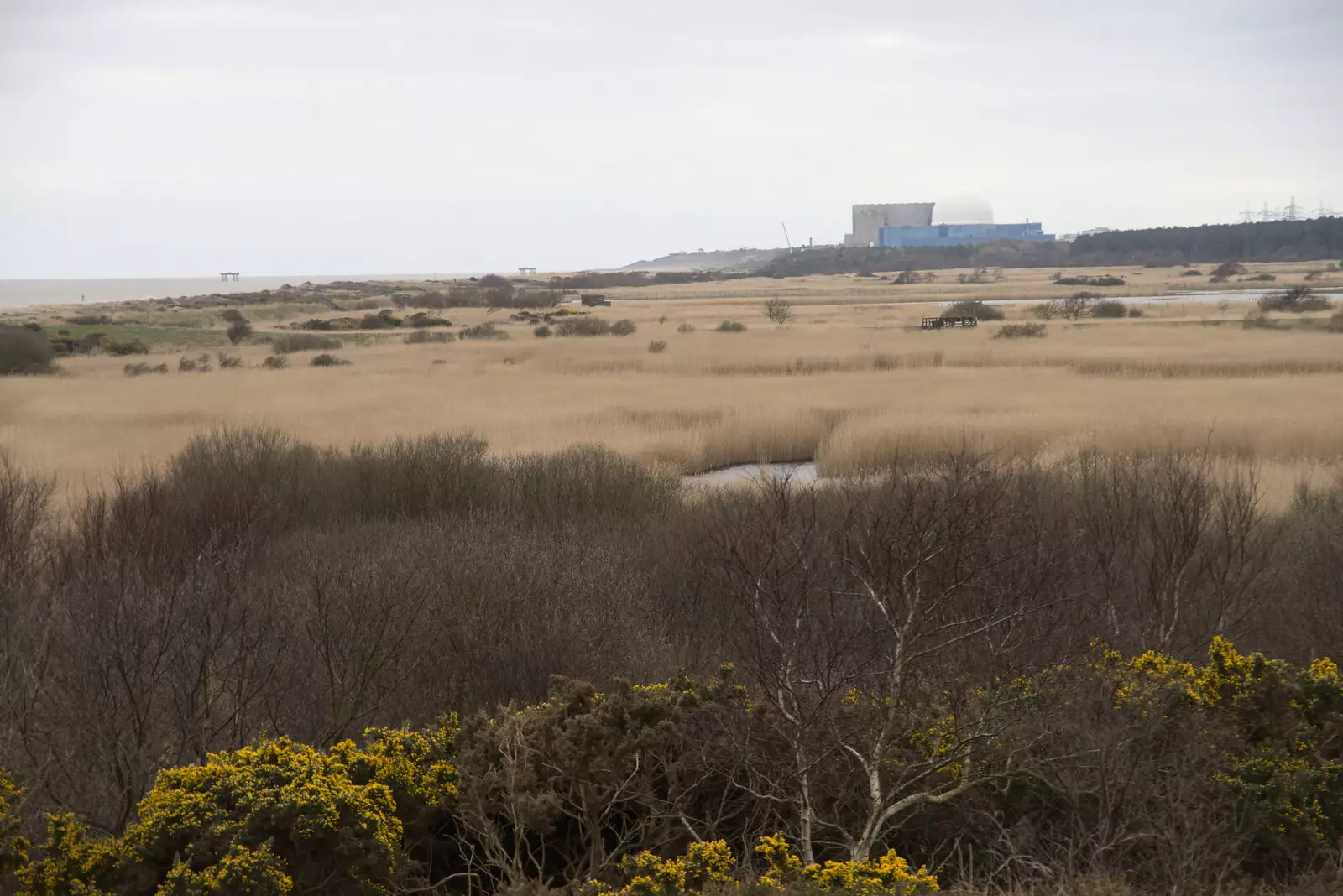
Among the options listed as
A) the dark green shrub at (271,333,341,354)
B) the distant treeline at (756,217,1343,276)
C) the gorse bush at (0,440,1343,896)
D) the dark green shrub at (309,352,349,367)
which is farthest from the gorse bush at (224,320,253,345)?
the distant treeline at (756,217,1343,276)

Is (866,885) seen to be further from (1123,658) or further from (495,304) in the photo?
(495,304)

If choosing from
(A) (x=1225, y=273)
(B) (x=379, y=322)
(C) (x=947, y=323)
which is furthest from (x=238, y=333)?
(A) (x=1225, y=273)

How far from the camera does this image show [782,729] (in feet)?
29.1

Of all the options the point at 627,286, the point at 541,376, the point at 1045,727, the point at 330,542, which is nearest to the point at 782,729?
the point at 1045,727

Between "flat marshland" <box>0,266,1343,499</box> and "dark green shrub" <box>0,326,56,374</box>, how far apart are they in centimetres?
140

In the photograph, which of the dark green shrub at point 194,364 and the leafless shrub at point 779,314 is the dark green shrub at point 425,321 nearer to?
the leafless shrub at point 779,314

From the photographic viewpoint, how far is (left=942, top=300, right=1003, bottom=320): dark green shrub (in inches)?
2712

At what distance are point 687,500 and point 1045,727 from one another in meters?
12.6

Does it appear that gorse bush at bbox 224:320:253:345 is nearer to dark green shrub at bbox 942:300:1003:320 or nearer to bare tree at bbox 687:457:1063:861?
dark green shrub at bbox 942:300:1003:320

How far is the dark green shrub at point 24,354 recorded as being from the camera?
49.0 m

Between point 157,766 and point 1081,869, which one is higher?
point 157,766

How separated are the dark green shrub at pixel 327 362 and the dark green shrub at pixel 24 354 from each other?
11120mm

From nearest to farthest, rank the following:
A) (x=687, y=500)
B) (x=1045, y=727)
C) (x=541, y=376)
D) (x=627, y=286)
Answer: (x=1045, y=727) → (x=687, y=500) → (x=541, y=376) → (x=627, y=286)

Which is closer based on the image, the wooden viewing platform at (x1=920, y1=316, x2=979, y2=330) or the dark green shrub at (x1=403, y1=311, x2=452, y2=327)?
the wooden viewing platform at (x1=920, y1=316, x2=979, y2=330)
